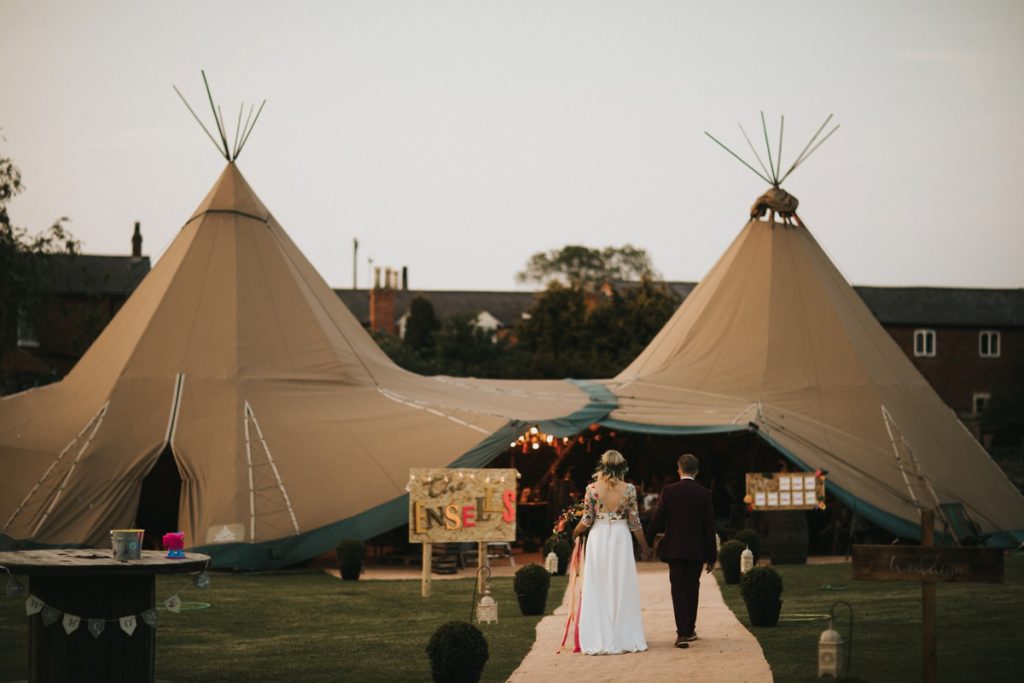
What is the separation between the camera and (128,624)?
872 cm

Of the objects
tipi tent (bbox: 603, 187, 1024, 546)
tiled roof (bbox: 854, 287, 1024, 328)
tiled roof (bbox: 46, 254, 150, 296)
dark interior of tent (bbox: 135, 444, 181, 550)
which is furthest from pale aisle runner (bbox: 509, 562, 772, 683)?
tiled roof (bbox: 854, 287, 1024, 328)

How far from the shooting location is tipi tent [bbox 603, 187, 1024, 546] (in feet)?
74.5

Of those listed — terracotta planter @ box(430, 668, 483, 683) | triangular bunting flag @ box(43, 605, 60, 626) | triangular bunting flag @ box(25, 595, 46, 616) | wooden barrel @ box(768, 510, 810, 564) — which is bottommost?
wooden barrel @ box(768, 510, 810, 564)

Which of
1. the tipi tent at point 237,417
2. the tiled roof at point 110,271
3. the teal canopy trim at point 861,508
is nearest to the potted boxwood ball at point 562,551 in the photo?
the tipi tent at point 237,417

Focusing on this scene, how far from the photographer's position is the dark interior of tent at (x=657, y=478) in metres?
23.3

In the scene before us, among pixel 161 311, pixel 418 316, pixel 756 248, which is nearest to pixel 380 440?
pixel 161 311

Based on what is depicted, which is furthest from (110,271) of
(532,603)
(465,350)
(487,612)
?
(487,612)

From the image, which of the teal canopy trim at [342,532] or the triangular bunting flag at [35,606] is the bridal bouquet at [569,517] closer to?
the triangular bunting flag at [35,606]

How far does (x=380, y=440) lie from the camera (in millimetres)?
21672

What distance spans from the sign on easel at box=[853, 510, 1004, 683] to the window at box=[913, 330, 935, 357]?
53428 mm

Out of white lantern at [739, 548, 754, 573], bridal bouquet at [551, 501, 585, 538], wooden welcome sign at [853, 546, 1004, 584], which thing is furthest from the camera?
white lantern at [739, 548, 754, 573]

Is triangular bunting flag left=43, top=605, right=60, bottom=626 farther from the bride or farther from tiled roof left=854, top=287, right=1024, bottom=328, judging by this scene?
tiled roof left=854, top=287, right=1024, bottom=328

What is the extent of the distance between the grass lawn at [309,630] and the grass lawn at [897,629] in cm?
219

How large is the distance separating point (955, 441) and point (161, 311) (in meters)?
13.9
